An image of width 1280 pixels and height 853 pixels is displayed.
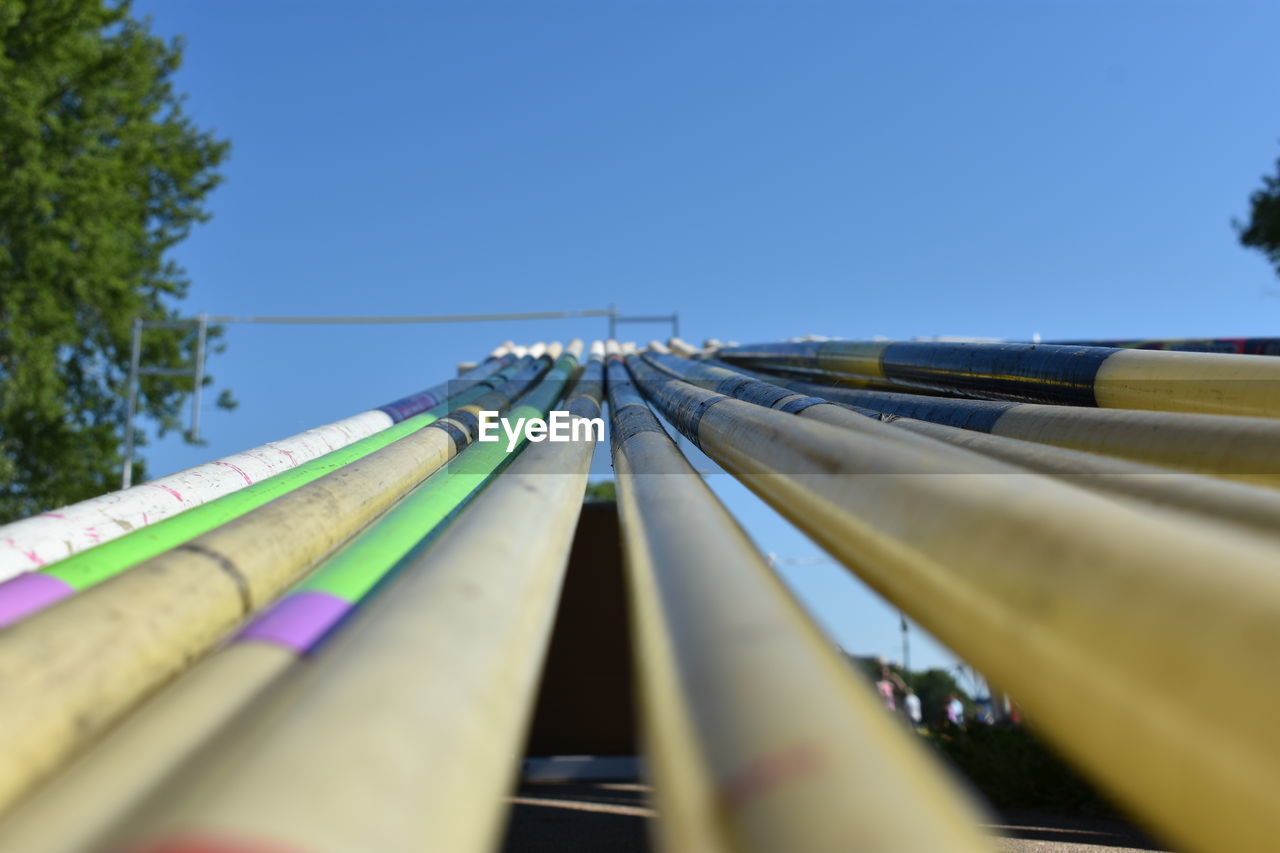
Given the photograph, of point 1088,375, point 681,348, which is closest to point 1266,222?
point 681,348

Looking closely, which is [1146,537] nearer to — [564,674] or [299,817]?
[299,817]

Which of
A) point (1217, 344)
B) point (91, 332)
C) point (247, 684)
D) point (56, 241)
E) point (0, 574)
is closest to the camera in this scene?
point (247, 684)

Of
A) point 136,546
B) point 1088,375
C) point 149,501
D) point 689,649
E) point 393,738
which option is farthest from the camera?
point 1088,375

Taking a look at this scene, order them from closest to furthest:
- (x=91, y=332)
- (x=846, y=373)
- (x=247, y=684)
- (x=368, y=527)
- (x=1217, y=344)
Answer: (x=247, y=684) < (x=368, y=527) < (x=1217, y=344) < (x=846, y=373) < (x=91, y=332)

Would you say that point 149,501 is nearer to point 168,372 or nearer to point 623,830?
point 623,830

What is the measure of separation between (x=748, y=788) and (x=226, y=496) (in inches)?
92.0

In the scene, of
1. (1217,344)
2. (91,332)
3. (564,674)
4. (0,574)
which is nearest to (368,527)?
(0,574)

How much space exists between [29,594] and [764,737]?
→ 155 centimetres

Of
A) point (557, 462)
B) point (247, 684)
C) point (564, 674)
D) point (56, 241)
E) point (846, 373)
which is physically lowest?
point (564, 674)

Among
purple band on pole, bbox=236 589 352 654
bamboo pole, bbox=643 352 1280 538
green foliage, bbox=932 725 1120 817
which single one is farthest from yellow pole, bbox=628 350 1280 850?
green foliage, bbox=932 725 1120 817

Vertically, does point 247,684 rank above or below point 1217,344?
below

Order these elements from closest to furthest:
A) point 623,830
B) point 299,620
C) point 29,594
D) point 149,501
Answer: point 299,620 → point 29,594 → point 149,501 → point 623,830

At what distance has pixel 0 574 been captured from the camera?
2.09 meters

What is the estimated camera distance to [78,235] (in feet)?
53.6
